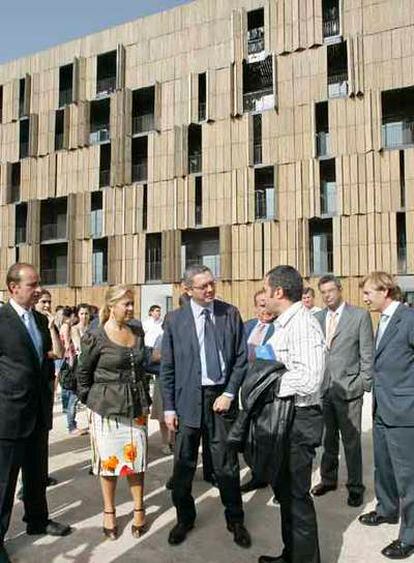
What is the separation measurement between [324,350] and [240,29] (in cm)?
2507

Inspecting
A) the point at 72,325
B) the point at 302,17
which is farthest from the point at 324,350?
the point at 302,17

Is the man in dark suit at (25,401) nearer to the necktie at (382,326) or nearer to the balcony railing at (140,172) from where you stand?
the necktie at (382,326)

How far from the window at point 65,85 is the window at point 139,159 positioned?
4727 millimetres

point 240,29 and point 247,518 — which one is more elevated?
point 240,29

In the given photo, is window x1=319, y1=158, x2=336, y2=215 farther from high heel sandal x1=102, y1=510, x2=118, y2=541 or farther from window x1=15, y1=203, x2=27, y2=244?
high heel sandal x1=102, y1=510, x2=118, y2=541

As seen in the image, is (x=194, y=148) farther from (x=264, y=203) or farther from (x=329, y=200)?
(x=329, y=200)

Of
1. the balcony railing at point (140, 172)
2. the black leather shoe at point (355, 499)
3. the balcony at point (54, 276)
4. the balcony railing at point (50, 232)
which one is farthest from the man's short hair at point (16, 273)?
the balcony railing at point (50, 232)

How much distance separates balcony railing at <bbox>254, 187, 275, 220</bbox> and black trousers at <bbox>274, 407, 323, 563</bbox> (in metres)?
21.3

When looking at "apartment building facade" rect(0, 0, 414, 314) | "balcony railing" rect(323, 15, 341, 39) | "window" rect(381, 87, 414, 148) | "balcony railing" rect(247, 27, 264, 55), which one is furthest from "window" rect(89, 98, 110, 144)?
"window" rect(381, 87, 414, 148)

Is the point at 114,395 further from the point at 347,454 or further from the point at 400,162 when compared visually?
the point at 400,162

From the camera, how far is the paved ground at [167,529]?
349 centimetres

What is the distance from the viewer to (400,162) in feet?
71.2

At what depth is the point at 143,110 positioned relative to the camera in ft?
95.2

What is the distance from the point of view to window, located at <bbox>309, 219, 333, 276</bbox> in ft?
75.0
